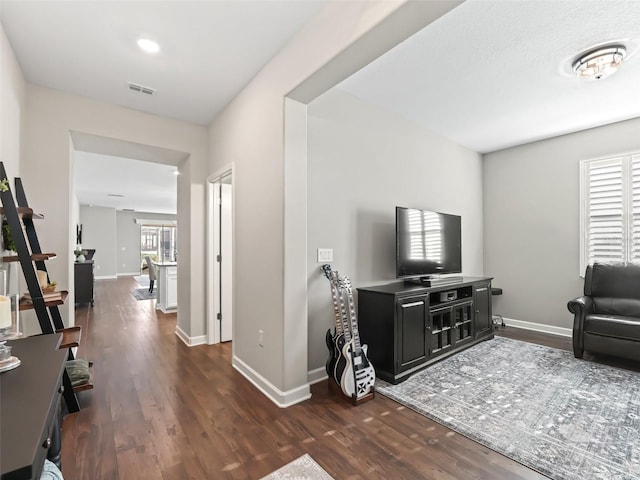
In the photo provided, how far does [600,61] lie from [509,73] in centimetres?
63

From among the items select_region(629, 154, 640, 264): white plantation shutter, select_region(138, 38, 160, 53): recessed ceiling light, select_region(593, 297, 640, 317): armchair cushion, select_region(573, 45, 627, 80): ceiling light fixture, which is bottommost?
select_region(593, 297, 640, 317): armchair cushion

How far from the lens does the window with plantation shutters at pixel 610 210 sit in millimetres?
3766

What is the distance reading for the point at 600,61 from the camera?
246cm

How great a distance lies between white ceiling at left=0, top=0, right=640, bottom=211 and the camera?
2029mm

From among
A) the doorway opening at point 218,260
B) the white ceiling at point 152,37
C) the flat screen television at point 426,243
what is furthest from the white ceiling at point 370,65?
the flat screen television at point 426,243

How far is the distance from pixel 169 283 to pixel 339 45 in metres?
5.27

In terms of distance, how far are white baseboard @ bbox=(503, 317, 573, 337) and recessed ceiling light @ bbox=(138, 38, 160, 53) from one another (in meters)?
5.63

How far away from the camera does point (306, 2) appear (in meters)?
1.95

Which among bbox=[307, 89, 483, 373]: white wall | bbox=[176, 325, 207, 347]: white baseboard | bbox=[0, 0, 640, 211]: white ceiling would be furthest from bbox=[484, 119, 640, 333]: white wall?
bbox=[176, 325, 207, 347]: white baseboard

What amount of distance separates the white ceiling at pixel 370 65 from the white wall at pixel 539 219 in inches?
20.8

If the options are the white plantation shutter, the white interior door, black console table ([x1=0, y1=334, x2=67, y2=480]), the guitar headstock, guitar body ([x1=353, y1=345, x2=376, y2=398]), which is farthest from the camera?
the white interior door

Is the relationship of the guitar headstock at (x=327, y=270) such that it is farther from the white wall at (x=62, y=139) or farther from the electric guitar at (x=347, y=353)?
the white wall at (x=62, y=139)

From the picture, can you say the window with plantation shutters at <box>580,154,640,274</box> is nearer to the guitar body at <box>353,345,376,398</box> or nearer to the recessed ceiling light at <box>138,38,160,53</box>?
the guitar body at <box>353,345,376,398</box>

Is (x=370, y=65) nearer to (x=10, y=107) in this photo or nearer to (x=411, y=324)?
(x=411, y=324)
